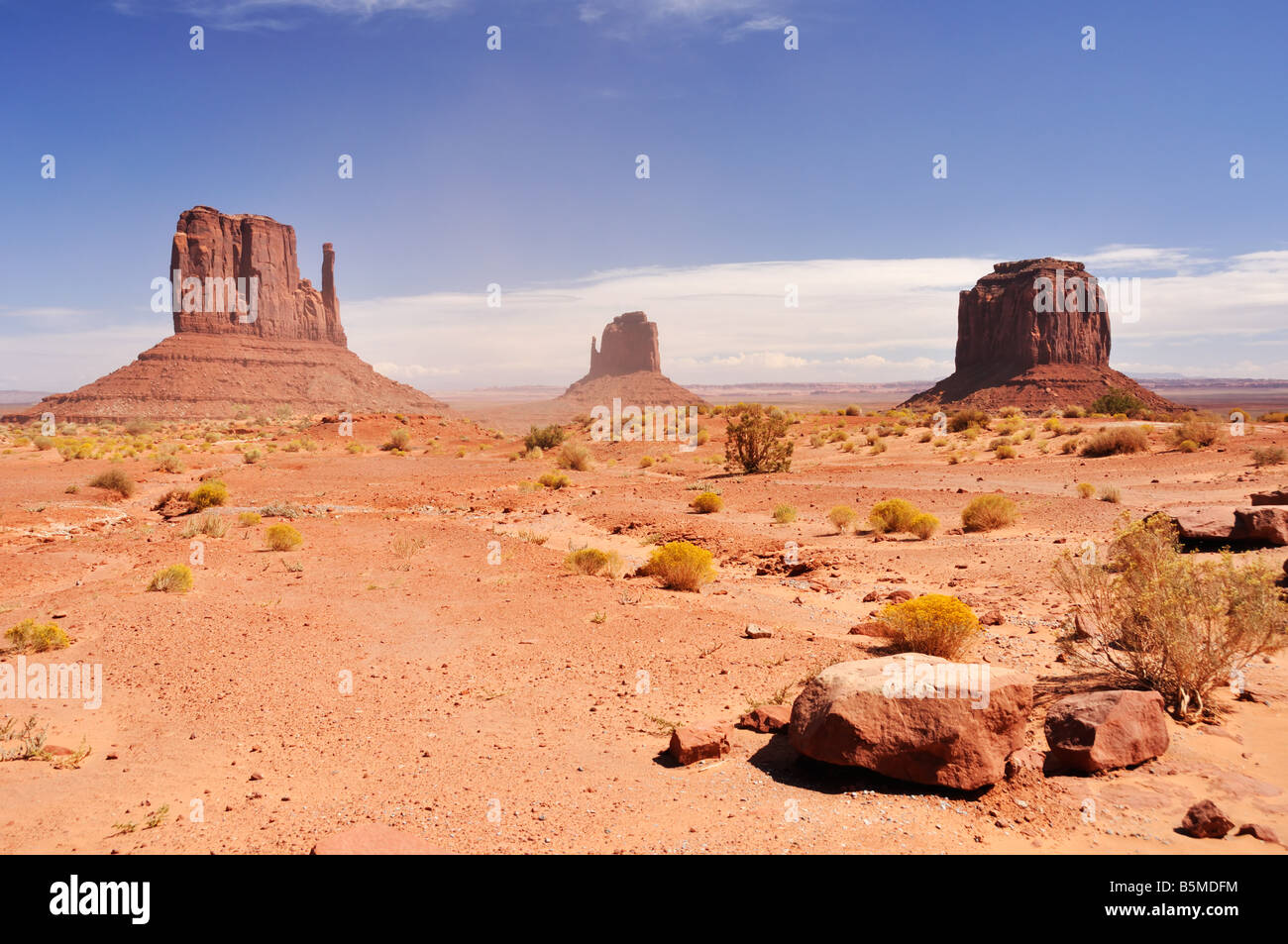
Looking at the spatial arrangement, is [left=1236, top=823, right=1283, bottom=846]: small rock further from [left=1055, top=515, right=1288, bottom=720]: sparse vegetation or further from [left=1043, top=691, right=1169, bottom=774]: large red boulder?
[left=1055, top=515, right=1288, bottom=720]: sparse vegetation

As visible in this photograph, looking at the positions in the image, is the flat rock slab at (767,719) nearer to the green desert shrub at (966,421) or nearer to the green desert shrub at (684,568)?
the green desert shrub at (684,568)

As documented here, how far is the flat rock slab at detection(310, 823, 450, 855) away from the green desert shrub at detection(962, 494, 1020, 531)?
1407cm

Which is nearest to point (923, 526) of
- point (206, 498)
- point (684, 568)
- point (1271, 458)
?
point (684, 568)

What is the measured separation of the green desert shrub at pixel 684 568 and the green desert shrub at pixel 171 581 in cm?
778

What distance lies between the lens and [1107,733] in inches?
220

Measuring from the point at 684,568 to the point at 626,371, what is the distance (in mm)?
145642

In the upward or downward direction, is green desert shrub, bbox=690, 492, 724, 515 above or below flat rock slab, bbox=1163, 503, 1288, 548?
below

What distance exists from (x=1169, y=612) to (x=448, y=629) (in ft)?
27.8

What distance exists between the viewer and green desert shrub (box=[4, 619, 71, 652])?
913 cm

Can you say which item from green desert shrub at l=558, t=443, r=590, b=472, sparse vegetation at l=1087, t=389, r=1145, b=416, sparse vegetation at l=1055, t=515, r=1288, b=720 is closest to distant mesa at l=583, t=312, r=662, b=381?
sparse vegetation at l=1087, t=389, r=1145, b=416

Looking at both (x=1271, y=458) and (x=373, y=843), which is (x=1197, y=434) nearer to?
(x=1271, y=458)

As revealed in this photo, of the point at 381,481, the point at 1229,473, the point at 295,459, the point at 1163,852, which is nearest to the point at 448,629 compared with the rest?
the point at 1163,852

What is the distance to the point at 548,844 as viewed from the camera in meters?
4.84

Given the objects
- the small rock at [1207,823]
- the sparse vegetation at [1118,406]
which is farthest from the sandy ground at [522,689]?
the sparse vegetation at [1118,406]
